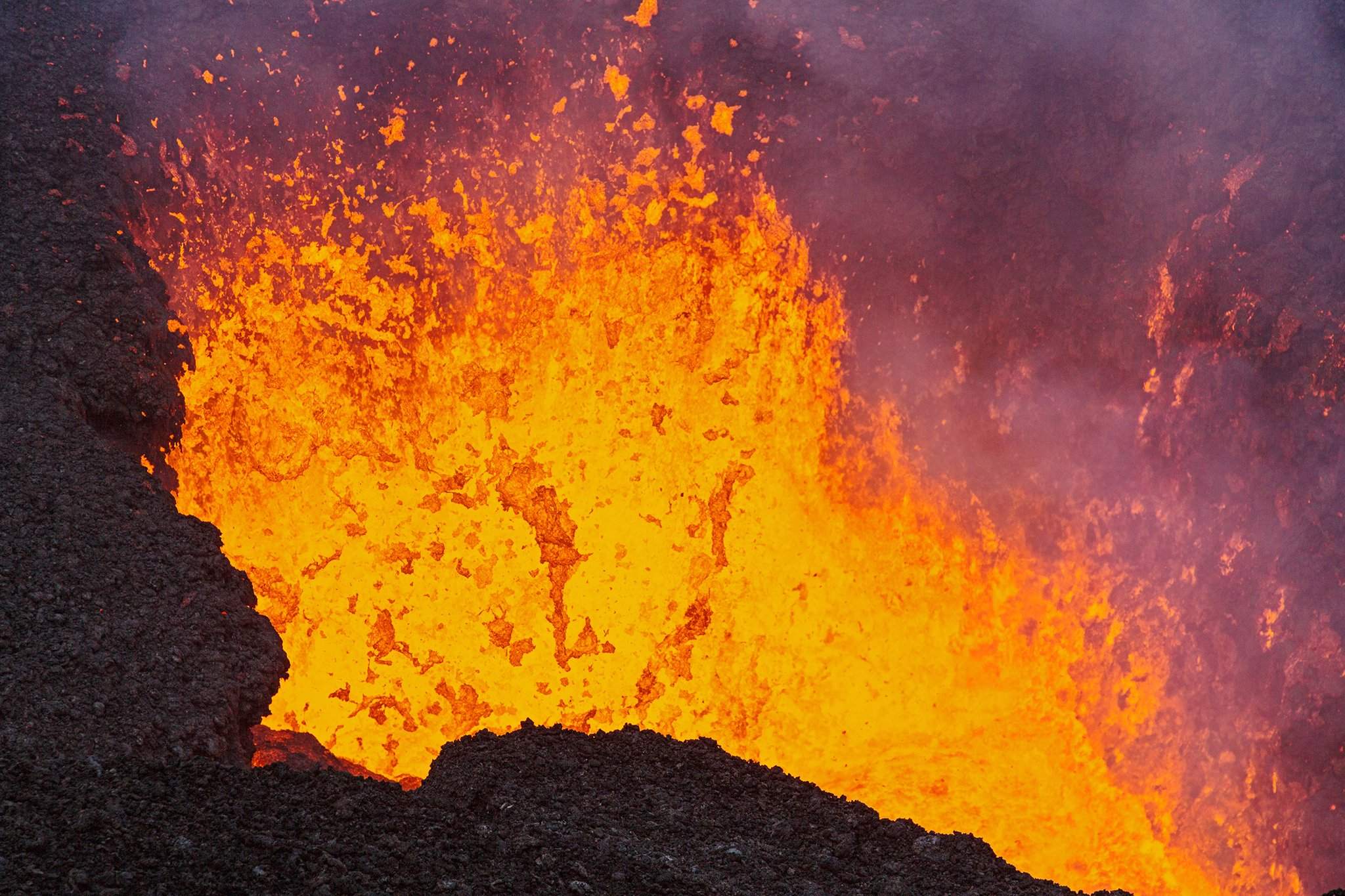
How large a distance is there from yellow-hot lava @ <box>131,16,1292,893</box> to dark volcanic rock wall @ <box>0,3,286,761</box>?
1272mm

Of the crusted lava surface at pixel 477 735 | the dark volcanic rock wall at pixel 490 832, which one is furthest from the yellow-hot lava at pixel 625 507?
the dark volcanic rock wall at pixel 490 832

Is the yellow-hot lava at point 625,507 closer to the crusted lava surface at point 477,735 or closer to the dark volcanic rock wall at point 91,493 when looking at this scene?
the crusted lava surface at point 477,735

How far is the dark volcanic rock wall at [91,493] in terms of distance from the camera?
19.2 feet

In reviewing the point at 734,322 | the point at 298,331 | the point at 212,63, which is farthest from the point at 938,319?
the point at 212,63

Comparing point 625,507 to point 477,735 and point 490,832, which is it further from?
point 490,832


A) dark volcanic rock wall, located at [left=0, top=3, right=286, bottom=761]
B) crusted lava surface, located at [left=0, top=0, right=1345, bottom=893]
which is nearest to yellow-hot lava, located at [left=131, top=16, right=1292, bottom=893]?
crusted lava surface, located at [left=0, top=0, right=1345, bottom=893]

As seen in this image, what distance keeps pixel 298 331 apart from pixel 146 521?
3.60 metres

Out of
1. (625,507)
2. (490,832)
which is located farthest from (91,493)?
(625,507)

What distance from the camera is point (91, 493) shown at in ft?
22.9

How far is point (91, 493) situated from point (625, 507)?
4822mm

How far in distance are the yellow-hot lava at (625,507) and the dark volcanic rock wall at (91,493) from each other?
1272 millimetres

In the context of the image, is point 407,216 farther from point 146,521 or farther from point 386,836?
point 386,836

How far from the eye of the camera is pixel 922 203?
1055cm

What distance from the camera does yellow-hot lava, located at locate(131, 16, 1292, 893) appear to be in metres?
10.3
